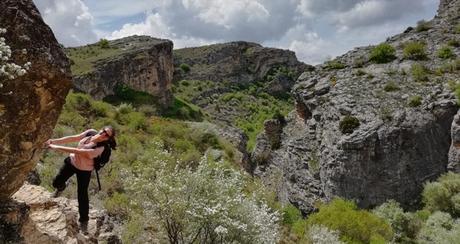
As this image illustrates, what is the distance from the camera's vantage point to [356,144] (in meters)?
27.7

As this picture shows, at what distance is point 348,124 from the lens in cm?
2870

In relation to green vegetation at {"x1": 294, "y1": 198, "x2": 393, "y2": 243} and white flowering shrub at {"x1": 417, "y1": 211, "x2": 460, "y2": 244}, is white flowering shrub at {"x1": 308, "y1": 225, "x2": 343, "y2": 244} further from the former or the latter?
white flowering shrub at {"x1": 417, "y1": 211, "x2": 460, "y2": 244}

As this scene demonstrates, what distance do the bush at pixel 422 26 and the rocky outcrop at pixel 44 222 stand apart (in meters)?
32.6

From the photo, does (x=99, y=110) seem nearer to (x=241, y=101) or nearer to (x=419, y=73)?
(x=419, y=73)

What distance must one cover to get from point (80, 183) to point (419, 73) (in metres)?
26.2

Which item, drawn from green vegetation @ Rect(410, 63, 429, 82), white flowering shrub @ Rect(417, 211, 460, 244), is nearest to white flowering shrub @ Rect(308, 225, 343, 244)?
white flowering shrub @ Rect(417, 211, 460, 244)

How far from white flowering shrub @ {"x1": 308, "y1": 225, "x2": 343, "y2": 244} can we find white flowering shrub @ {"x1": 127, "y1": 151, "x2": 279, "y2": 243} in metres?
7.43

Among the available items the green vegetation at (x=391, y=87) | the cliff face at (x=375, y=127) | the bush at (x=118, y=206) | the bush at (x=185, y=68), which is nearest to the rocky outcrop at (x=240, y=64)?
the bush at (x=185, y=68)

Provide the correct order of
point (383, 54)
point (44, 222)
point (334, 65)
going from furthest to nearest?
point (334, 65)
point (383, 54)
point (44, 222)

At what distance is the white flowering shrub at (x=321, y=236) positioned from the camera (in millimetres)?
18453

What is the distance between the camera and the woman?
8.31 meters

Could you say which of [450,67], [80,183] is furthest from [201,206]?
[450,67]

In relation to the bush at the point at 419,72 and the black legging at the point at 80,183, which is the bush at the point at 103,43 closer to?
the bush at the point at 419,72

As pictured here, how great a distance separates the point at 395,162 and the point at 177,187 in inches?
748
